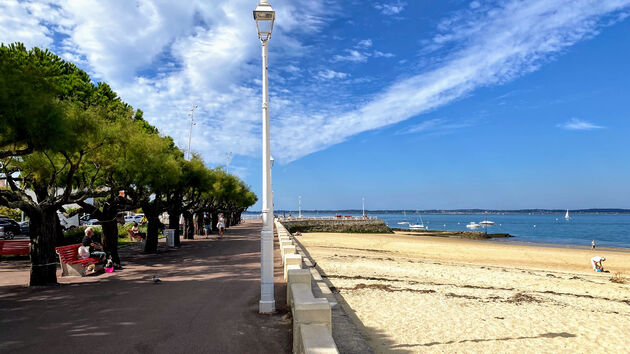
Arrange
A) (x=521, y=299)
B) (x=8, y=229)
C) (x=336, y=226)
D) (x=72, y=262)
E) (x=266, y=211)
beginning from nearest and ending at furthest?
(x=266, y=211), (x=521, y=299), (x=72, y=262), (x=8, y=229), (x=336, y=226)

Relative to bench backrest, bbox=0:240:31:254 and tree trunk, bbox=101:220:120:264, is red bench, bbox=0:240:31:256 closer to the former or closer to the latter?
bench backrest, bbox=0:240:31:254

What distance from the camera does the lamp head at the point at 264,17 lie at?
8.12 meters

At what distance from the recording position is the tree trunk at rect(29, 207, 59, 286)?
12062mm

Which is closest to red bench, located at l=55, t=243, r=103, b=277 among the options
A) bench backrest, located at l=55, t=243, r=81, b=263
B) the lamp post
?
bench backrest, located at l=55, t=243, r=81, b=263

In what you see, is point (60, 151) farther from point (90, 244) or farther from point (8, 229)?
point (8, 229)

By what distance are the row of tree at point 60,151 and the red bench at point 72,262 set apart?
113 cm

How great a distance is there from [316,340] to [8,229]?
37921 millimetres

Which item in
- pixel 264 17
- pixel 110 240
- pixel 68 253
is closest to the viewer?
pixel 264 17

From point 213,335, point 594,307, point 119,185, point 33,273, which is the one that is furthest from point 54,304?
point 594,307

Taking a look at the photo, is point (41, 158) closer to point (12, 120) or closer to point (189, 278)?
point (12, 120)

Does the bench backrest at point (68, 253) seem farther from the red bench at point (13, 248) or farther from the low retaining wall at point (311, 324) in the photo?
the low retaining wall at point (311, 324)

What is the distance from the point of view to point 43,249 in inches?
482

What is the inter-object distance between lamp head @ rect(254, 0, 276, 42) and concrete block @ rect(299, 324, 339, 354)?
6.15 metres

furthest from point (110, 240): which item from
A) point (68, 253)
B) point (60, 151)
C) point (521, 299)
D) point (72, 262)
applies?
point (521, 299)
